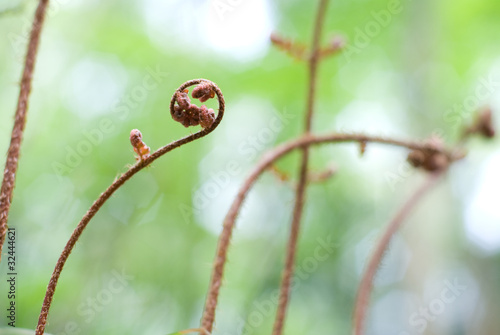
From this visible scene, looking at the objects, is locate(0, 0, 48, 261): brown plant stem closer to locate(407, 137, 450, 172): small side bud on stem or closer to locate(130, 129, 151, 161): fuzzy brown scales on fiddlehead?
locate(130, 129, 151, 161): fuzzy brown scales on fiddlehead

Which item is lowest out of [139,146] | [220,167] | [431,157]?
[139,146]

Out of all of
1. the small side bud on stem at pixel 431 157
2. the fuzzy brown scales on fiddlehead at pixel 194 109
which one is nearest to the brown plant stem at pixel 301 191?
the small side bud on stem at pixel 431 157

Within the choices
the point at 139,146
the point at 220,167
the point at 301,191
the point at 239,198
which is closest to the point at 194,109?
the point at 139,146

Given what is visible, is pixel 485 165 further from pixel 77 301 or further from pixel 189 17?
pixel 77 301

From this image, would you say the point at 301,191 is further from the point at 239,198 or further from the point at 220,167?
the point at 220,167

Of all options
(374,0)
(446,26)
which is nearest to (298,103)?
(374,0)

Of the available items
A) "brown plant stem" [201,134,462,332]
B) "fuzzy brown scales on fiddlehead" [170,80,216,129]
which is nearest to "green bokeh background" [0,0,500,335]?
"brown plant stem" [201,134,462,332]
